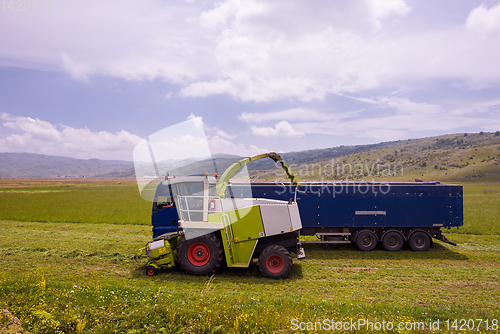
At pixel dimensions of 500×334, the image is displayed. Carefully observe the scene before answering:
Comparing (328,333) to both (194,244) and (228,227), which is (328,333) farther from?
(194,244)

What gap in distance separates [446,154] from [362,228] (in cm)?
16181

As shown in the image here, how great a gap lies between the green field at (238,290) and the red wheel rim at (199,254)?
52 cm

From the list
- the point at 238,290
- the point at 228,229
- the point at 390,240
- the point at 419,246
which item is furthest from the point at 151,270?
the point at 419,246

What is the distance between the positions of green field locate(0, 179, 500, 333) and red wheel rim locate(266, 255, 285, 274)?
1.33 feet

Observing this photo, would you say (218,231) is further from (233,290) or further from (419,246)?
(419,246)

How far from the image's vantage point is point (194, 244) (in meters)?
9.28

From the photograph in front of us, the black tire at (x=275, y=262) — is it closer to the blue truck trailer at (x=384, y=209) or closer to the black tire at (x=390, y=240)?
the blue truck trailer at (x=384, y=209)

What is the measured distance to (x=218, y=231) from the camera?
9.38m

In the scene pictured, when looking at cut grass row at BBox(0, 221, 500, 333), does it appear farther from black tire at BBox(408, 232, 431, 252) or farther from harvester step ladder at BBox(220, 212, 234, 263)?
harvester step ladder at BBox(220, 212, 234, 263)

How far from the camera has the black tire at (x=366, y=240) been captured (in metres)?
13.3

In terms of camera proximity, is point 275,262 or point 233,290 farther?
point 275,262

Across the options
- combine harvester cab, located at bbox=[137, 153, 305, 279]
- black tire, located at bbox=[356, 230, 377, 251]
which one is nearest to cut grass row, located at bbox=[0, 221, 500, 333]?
black tire, located at bbox=[356, 230, 377, 251]

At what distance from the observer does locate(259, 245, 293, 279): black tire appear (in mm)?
9164

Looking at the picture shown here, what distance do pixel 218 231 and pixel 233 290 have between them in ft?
6.40
